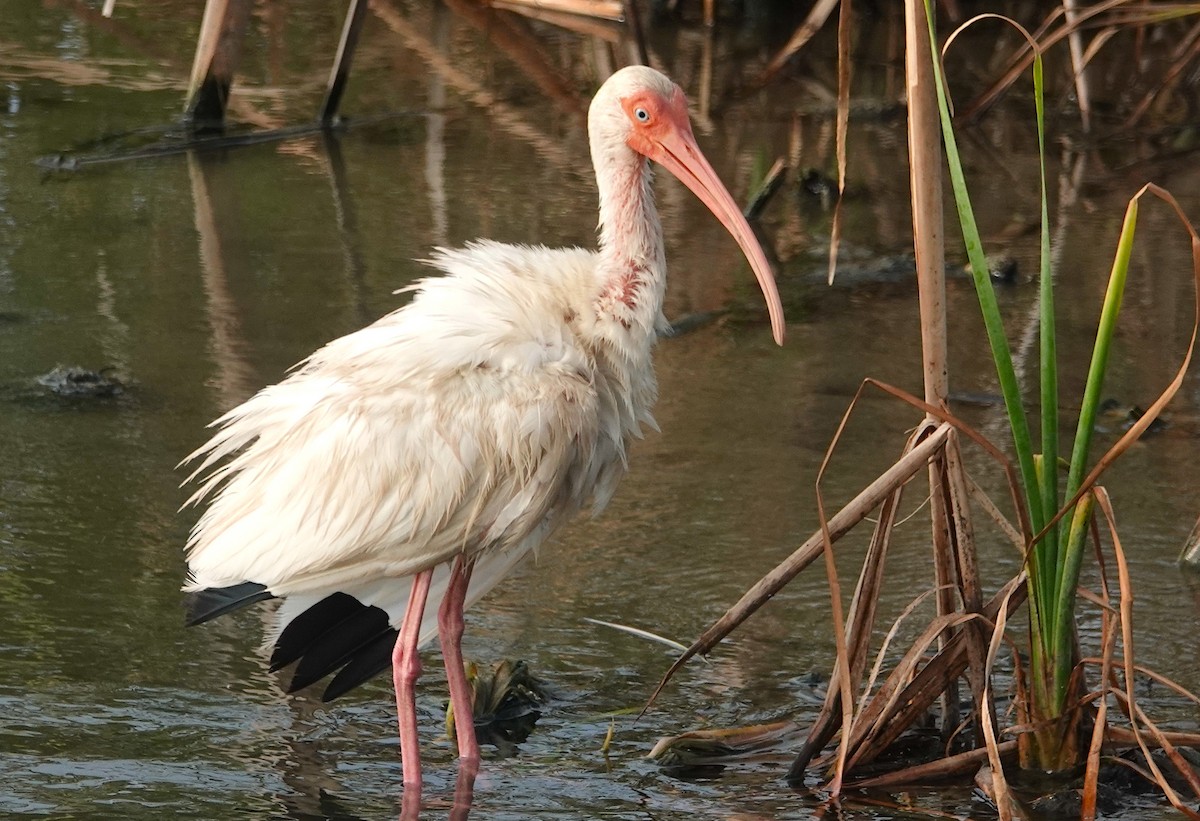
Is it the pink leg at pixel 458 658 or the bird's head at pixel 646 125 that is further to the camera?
the bird's head at pixel 646 125

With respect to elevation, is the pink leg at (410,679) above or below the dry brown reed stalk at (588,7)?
below

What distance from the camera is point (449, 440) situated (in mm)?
4215

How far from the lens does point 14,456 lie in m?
5.93

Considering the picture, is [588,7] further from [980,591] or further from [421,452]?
[980,591]

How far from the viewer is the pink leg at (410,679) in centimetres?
413

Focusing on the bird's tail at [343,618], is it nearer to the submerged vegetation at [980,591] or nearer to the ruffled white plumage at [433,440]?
the ruffled white plumage at [433,440]

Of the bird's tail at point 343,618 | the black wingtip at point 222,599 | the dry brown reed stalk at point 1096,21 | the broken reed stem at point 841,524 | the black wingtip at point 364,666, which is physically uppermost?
the dry brown reed stalk at point 1096,21

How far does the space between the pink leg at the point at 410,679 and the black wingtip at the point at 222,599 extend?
36 cm

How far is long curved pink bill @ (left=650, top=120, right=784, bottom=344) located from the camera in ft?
15.3

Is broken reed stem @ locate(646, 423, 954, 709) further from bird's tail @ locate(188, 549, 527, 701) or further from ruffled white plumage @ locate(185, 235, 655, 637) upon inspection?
bird's tail @ locate(188, 549, 527, 701)

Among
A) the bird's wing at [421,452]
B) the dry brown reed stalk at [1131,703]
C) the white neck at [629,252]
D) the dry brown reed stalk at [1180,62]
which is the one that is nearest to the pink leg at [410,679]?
the bird's wing at [421,452]

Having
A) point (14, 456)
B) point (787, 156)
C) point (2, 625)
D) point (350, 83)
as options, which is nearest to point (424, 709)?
point (2, 625)

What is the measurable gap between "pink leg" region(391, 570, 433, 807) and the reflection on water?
0.08 metres

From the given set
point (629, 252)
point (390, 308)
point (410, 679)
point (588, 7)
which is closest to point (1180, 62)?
point (588, 7)
